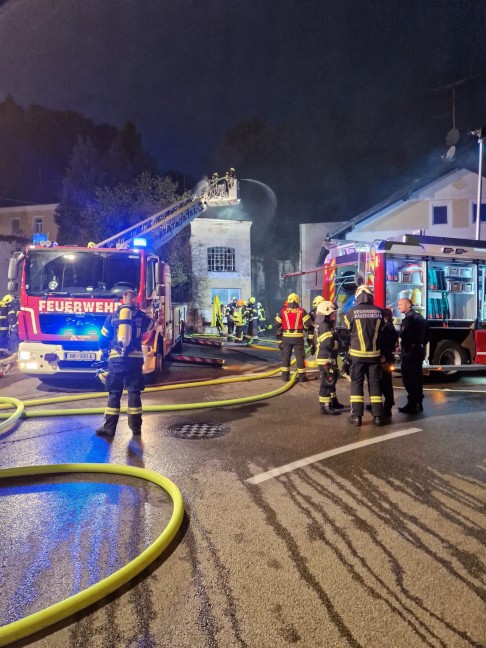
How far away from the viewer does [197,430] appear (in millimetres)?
5930

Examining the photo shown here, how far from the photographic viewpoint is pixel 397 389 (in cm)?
A: 881

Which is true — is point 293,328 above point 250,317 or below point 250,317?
below

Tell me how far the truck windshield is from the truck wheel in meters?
5.62

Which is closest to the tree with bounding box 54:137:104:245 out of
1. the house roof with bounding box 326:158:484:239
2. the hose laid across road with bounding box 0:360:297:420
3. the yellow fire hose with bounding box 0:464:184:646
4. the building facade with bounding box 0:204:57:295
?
the building facade with bounding box 0:204:57:295

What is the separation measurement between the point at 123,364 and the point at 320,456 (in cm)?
237

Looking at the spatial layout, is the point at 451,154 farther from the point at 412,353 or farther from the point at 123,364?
the point at 123,364

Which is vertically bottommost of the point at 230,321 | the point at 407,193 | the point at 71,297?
the point at 230,321

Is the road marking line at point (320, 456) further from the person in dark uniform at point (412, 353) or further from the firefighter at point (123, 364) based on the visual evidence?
the firefighter at point (123, 364)

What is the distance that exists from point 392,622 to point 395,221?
75.1 feet

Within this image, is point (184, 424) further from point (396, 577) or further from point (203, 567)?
point (396, 577)

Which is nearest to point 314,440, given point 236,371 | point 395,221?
point 236,371

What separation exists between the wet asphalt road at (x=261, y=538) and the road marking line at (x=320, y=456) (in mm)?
72

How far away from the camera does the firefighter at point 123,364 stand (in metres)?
5.55

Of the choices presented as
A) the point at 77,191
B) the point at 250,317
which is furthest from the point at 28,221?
the point at 250,317
